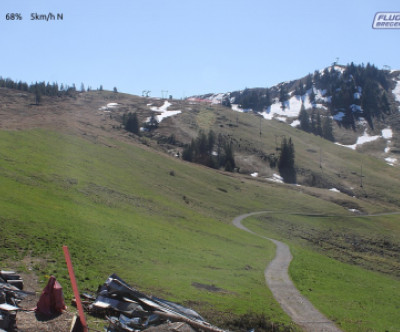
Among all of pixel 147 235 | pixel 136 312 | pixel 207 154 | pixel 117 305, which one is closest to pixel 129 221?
pixel 147 235

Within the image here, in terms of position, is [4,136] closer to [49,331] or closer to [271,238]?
[271,238]

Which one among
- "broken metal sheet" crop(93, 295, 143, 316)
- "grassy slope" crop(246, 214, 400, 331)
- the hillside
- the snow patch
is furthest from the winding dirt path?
the snow patch

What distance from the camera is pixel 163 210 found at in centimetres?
7025

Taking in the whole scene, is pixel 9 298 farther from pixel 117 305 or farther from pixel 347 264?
pixel 347 264

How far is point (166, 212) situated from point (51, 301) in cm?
5170

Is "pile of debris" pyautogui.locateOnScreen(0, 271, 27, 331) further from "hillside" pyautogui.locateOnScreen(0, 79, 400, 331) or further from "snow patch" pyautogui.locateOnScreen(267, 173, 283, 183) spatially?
"snow patch" pyautogui.locateOnScreen(267, 173, 283, 183)

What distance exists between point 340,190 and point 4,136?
108m

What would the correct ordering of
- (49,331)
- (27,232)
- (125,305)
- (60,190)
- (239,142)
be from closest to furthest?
(49,331) → (125,305) → (27,232) → (60,190) → (239,142)

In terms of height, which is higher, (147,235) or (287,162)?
(147,235)

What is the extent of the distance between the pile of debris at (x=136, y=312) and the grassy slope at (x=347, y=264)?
13645 millimetres

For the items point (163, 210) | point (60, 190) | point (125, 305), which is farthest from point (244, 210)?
point (125, 305)

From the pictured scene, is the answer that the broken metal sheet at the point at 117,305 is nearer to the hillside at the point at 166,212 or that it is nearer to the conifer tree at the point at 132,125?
the hillside at the point at 166,212

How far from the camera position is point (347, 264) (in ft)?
199

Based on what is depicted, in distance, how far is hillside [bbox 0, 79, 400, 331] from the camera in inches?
1228
